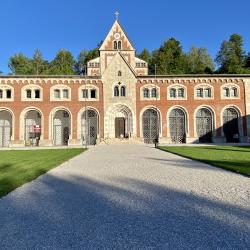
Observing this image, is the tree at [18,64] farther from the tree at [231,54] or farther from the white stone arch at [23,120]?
the tree at [231,54]

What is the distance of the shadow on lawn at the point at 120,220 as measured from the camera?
3.79 metres

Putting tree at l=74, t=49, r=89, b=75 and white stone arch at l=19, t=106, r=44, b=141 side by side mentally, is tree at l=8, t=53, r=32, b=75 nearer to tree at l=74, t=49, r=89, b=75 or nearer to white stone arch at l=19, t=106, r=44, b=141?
tree at l=74, t=49, r=89, b=75

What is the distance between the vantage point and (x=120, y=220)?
4.71 meters

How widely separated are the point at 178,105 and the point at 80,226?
36.0m

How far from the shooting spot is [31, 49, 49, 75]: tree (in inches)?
2542

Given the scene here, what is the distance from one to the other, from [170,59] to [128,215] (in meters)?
60.1

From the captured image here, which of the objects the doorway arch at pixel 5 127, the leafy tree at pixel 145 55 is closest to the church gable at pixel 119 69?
the doorway arch at pixel 5 127

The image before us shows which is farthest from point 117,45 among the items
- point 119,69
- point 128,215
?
point 128,215

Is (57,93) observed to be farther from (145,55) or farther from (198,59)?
(198,59)

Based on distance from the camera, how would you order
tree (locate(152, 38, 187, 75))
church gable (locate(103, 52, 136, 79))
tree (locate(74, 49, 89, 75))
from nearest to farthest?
church gable (locate(103, 52, 136, 79)) < tree (locate(152, 38, 187, 75)) < tree (locate(74, 49, 89, 75))

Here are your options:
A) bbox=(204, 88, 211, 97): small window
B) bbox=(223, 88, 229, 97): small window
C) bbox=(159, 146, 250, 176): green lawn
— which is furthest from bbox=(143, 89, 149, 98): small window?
bbox=(159, 146, 250, 176): green lawn

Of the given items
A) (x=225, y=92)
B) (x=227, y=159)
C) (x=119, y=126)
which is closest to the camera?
(x=227, y=159)

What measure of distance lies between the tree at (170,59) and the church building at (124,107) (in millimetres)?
21773

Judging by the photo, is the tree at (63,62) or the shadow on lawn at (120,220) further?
the tree at (63,62)
